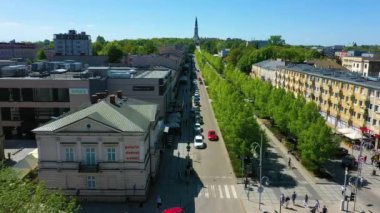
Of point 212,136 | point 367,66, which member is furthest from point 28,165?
point 367,66

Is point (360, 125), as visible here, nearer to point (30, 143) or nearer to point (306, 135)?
point (306, 135)

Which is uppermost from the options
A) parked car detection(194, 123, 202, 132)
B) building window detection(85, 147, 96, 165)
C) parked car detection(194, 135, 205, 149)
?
building window detection(85, 147, 96, 165)

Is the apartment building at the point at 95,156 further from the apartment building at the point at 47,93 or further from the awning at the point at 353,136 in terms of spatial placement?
the awning at the point at 353,136

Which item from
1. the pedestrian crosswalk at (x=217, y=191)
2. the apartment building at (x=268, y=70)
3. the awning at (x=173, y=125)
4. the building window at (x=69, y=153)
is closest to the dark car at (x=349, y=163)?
the pedestrian crosswalk at (x=217, y=191)

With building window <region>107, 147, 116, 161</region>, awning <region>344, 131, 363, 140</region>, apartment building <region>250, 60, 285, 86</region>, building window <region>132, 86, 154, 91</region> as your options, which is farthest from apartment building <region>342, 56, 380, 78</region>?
building window <region>107, 147, 116, 161</region>

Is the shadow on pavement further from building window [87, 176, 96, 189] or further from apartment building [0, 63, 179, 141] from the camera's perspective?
building window [87, 176, 96, 189]

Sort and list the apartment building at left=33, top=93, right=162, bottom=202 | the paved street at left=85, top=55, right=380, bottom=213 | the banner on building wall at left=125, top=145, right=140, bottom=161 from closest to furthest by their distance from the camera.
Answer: the apartment building at left=33, top=93, right=162, bottom=202, the paved street at left=85, top=55, right=380, bottom=213, the banner on building wall at left=125, top=145, right=140, bottom=161

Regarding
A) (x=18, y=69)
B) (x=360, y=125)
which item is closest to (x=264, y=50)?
(x=360, y=125)

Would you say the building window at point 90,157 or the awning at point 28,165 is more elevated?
the building window at point 90,157

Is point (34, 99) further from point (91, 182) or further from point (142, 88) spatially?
point (91, 182)

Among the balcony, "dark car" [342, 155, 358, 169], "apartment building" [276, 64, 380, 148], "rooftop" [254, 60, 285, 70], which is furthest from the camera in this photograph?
"rooftop" [254, 60, 285, 70]
